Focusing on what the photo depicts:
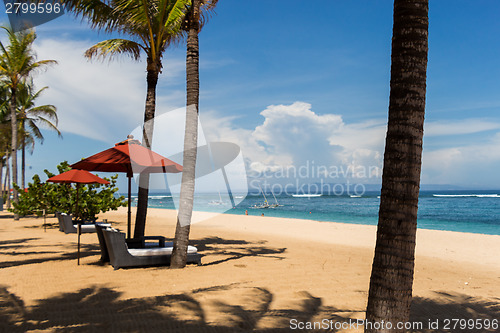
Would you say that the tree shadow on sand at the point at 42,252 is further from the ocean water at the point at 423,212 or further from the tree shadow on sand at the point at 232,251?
the ocean water at the point at 423,212

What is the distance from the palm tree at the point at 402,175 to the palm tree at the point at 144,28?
22.0 ft

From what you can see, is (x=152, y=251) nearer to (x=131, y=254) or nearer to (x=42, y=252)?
(x=131, y=254)

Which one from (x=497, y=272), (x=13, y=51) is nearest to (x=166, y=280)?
(x=497, y=272)

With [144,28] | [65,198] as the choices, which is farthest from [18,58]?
[144,28]

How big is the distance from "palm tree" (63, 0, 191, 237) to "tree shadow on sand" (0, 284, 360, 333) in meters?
4.25

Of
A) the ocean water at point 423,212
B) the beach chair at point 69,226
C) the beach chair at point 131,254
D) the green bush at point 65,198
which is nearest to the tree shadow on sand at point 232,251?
the beach chair at point 131,254

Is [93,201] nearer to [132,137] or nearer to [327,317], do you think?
[132,137]

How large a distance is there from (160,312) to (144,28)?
303 inches

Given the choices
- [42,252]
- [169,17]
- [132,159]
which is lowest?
[42,252]

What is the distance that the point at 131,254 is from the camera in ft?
23.5

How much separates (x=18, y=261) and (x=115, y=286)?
3.54m

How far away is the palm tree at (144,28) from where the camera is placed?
888 cm

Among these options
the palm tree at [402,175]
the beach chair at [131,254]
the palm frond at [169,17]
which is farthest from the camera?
the palm frond at [169,17]

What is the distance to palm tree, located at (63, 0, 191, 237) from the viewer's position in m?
8.88
